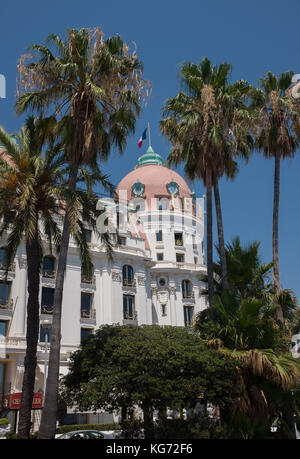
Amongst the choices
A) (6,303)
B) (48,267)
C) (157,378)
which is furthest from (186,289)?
(157,378)

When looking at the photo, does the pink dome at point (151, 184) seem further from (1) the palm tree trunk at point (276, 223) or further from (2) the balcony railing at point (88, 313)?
(1) the palm tree trunk at point (276, 223)

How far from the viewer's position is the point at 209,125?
20.8 m

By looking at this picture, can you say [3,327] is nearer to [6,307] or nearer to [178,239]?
[6,307]

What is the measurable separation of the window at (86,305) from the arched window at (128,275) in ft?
13.5

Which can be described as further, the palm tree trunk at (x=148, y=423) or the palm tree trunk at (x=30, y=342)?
the palm tree trunk at (x=30, y=342)

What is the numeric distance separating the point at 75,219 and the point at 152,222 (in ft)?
120

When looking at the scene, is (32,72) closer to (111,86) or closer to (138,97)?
(111,86)

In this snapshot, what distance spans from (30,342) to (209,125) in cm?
1259

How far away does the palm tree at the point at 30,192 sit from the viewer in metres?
16.2

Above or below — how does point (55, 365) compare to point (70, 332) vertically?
below

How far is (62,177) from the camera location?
17.8m

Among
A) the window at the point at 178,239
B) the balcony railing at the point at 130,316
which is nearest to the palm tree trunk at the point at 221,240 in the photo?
the balcony railing at the point at 130,316

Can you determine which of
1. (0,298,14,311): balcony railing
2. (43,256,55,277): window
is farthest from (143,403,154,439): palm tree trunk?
Answer: (43,256,55,277): window
